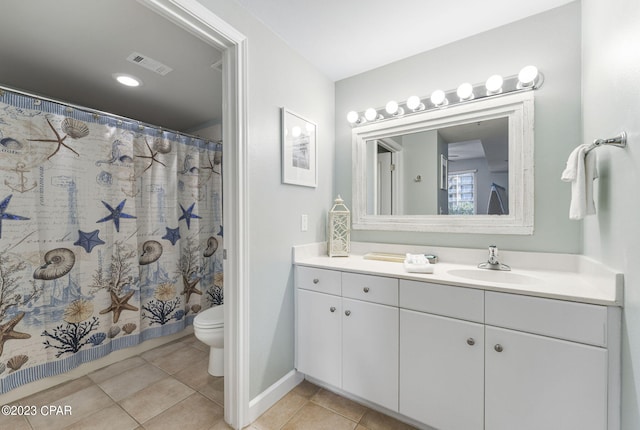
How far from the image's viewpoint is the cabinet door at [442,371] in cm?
119

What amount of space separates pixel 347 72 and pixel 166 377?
2.67 m

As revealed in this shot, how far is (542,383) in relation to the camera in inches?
41.6

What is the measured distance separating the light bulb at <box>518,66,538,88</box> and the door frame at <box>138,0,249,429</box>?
5.07 ft

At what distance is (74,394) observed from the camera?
1.70 m

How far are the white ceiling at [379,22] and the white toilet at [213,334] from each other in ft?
6.41

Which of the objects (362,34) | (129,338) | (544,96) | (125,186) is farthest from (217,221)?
(544,96)

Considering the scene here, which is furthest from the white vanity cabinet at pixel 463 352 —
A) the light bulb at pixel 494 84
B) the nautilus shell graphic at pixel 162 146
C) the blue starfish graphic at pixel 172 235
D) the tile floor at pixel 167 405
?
the nautilus shell graphic at pixel 162 146

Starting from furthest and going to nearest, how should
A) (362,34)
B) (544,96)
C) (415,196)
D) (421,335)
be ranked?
(415,196), (362,34), (544,96), (421,335)

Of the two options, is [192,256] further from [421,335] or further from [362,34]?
[362,34]

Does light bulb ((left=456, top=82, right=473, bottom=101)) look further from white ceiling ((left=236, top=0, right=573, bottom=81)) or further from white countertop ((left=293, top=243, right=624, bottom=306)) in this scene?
white countertop ((left=293, top=243, right=624, bottom=306))

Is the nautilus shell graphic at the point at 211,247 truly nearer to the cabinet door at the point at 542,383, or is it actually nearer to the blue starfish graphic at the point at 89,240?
the blue starfish graphic at the point at 89,240

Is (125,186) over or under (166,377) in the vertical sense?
over

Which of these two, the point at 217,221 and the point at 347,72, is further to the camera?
the point at 217,221

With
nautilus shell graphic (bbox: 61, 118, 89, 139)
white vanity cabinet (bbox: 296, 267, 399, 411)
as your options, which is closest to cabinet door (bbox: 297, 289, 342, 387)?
white vanity cabinet (bbox: 296, 267, 399, 411)
